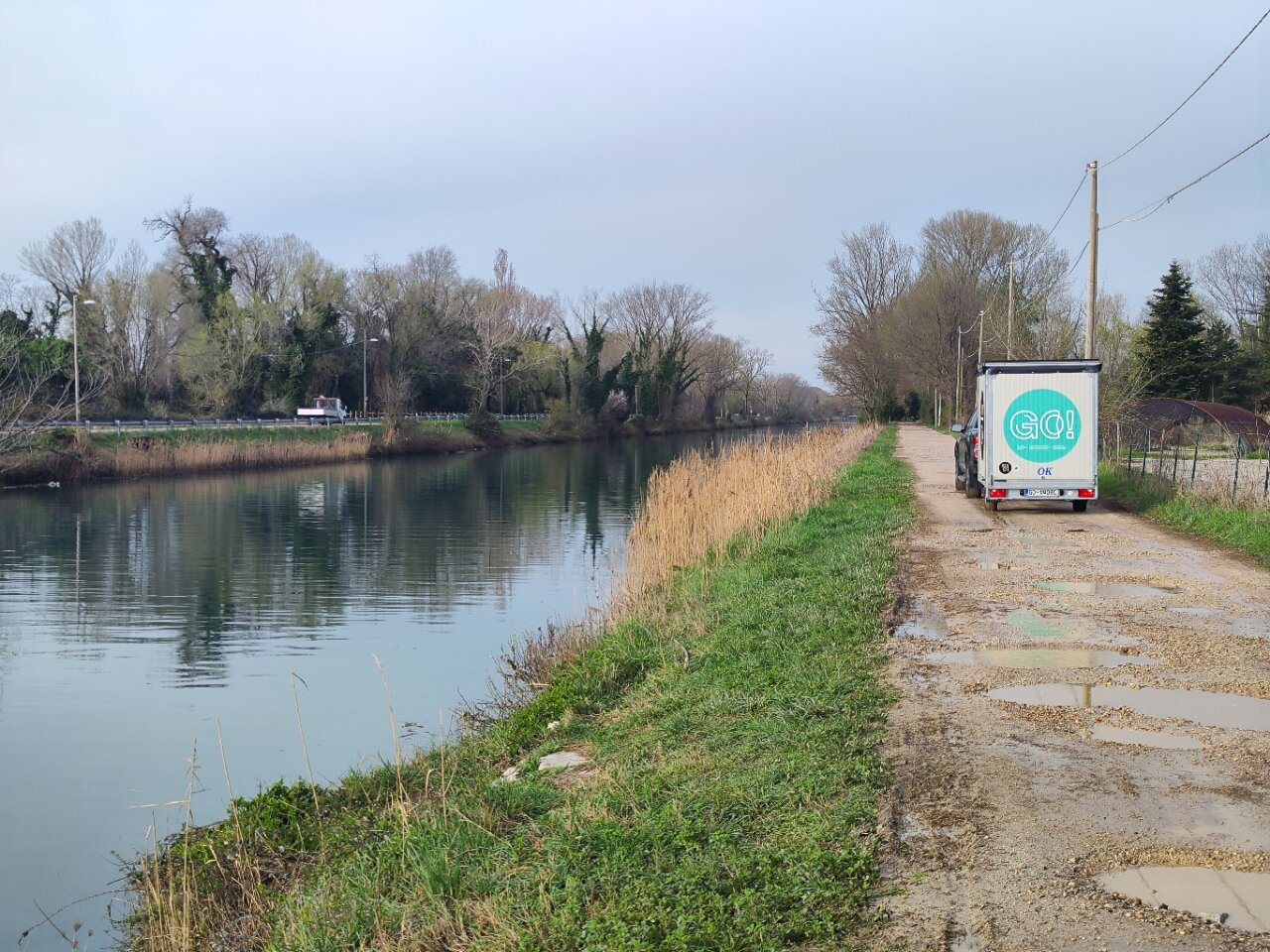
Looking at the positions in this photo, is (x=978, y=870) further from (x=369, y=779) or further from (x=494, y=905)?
(x=369, y=779)

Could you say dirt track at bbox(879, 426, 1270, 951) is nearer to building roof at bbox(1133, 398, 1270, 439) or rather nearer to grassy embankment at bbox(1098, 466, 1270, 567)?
grassy embankment at bbox(1098, 466, 1270, 567)

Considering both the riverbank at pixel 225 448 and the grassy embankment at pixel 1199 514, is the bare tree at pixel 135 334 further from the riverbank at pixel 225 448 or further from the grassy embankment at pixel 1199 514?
the grassy embankment at pixel 1199 514

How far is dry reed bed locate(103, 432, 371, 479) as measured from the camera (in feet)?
143

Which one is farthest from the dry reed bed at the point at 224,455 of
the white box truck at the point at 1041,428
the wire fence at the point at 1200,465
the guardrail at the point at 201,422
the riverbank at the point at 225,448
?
the wire fence at the point at 1200,465

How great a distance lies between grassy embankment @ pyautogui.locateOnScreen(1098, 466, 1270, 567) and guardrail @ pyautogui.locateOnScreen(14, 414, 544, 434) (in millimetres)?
34752

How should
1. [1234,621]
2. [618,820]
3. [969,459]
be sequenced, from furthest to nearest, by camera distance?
1. [969,459]
2. [1234,621]
3. [618,820]

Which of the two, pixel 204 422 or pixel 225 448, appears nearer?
pixel 225 448

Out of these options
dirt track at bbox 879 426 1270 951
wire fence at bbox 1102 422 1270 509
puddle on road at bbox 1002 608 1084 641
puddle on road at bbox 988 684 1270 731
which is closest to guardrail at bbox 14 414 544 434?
wire fence at bbox 1102 422 1270 509

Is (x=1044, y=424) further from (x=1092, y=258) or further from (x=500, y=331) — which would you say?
(x=500, y=331)

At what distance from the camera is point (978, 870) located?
4.70 m

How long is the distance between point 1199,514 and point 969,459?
20.7 ft

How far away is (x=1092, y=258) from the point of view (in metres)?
24.2

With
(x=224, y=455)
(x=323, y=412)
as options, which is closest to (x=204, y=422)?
(x=224, y=455)


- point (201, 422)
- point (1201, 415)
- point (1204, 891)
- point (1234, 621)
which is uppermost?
point (1201, 415)
